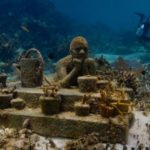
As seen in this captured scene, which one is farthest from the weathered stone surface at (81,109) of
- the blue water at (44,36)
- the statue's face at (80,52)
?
the blue water at (44,36)

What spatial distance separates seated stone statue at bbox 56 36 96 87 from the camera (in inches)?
343

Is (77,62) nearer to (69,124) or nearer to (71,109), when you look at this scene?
(71,109)

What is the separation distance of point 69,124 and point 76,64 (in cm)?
192

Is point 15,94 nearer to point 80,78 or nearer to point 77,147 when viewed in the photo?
point 80,78

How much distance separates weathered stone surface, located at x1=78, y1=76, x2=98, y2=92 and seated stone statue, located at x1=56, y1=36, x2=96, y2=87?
56 centimetres

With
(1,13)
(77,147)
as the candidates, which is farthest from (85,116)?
(1,13)

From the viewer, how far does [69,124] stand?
24.0ft

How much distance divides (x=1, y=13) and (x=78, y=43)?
88.9 ft

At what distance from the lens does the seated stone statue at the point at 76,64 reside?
28.6 ft

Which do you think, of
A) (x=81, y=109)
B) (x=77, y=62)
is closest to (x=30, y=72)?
(x=77, y=62)

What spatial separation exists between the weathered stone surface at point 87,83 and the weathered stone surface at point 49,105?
0.82 metres

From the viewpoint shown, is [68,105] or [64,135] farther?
[68,105]

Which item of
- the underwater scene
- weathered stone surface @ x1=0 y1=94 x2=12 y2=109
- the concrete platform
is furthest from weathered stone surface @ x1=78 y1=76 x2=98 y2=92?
weathered stone surface @ x1=0 y1=94 x2=12 y2=109

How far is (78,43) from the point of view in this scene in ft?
28.6
